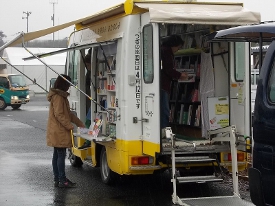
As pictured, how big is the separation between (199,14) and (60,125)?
3176mm

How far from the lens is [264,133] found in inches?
241

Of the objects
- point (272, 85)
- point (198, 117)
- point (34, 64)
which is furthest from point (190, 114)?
point (34, 64)

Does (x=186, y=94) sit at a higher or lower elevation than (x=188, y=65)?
lower

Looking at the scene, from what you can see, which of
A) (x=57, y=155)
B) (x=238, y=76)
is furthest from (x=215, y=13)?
(x=57, y=155)

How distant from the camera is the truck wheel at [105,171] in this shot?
33.5 ft

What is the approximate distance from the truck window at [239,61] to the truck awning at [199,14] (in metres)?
0.56

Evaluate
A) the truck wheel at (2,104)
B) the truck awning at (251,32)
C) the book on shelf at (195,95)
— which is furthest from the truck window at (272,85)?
the truck wheel at (2,104)

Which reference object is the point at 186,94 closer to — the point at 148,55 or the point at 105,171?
the point at 105,171

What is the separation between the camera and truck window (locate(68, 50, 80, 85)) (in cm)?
1227

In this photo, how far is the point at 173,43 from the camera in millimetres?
9977

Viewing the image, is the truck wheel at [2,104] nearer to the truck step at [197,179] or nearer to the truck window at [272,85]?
the truck step at [197,179]

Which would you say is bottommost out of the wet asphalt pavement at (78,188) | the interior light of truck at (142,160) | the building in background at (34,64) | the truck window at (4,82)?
the wet asphalt pavement at (78,188)

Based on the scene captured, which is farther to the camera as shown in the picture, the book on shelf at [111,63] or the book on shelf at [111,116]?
the book on shelf at [111,63]

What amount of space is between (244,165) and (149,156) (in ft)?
4.80
